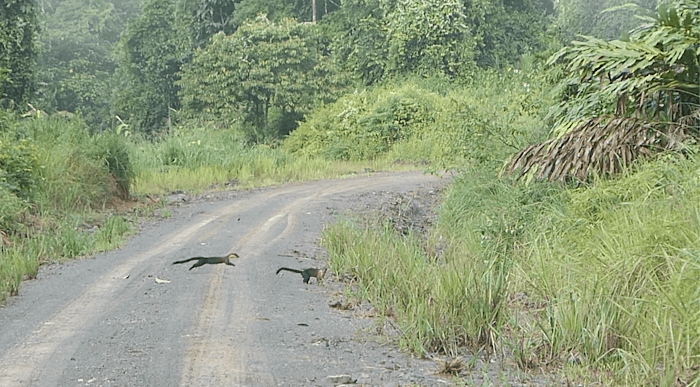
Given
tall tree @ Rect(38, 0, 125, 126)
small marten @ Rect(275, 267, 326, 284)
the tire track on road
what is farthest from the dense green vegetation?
tall tree @ Rect(38, 0, 125, 126)

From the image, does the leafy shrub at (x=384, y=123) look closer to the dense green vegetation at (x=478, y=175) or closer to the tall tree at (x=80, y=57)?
the dense green vegetation at (x=478, y=175)

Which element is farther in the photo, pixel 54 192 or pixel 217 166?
pixel 217 166

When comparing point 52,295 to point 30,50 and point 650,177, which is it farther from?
point 30,50

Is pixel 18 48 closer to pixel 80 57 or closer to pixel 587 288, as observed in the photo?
pixel 587 288

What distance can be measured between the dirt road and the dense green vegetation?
1.42 feet

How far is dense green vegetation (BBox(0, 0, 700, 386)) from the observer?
546 centimetres

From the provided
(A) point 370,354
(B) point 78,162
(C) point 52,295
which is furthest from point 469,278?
(B) point 78,162

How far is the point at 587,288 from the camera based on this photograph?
5832 millimetres

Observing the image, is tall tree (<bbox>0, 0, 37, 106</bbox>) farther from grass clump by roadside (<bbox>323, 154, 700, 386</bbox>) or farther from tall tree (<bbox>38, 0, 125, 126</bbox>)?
grass clump by roadside (<bbox>323, 154, 700, 386</bbox>)

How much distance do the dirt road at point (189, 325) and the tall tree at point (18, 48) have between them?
11.1 meters

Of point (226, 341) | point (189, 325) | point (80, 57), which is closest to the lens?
point (226, 341)

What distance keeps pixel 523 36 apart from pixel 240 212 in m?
27.8

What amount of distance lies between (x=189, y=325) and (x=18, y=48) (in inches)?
646

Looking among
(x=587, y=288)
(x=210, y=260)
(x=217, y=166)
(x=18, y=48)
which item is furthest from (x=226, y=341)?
(x=18, y=48)
